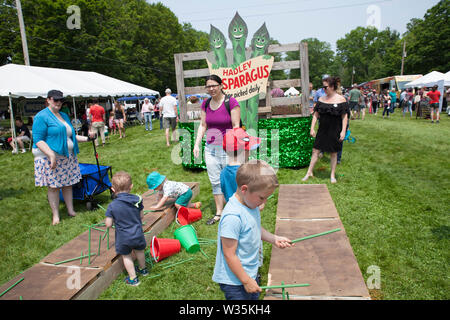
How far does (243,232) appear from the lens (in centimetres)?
191

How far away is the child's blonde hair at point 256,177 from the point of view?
186cm

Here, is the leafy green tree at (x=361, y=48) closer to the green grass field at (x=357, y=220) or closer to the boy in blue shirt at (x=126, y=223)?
the green grass field at (x=357, y=220)

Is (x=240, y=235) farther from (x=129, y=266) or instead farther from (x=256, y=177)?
(x=129, y=266)

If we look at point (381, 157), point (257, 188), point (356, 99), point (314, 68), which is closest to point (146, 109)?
point (356, 99)

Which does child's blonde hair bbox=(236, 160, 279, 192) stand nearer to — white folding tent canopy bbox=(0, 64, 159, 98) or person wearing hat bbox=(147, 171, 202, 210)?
person wearing hat bbox=(147, 171, 202, 210)

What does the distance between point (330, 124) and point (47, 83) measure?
13249mm

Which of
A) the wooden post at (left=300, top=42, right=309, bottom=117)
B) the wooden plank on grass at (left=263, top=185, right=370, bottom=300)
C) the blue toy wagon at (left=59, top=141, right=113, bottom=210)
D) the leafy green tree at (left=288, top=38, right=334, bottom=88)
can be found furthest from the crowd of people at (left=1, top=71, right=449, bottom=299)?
the leafy green tree at (left=288, top=38, right=334, bottom=88)

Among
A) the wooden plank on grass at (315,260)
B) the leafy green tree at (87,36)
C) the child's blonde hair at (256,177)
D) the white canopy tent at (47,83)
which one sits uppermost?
the leafy green tree at (87,36)

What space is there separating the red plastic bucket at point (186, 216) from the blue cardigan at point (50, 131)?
77.5 inches

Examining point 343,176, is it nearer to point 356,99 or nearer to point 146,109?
point 356,99

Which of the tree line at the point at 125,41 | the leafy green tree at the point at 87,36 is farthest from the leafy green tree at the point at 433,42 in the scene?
the leafy green tree at the point at 87,36

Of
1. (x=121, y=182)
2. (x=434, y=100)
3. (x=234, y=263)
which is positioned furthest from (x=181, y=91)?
(x=434, y=100)

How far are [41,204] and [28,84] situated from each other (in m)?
9.34

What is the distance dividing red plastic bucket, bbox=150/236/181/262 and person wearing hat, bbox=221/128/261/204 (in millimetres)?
965
